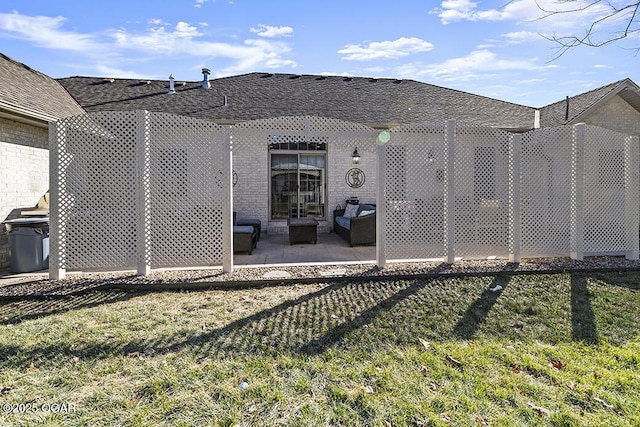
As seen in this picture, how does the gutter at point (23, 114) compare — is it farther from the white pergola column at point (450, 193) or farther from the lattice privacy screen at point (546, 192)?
the lattice privacy screen at point (546, 192)

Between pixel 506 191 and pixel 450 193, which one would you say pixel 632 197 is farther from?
pixel 450 193

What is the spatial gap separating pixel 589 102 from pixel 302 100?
9438 millimetres

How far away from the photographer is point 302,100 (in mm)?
11492

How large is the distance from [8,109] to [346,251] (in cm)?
682

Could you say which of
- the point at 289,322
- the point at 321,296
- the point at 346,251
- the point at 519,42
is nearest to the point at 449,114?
the point at 519,42

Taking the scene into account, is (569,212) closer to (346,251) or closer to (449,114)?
(346,251)

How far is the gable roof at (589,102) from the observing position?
1081cm

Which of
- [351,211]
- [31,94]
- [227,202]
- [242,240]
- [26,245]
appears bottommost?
[242,240]

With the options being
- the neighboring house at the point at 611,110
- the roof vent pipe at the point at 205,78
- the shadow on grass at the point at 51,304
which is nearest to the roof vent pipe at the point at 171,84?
the roof vent pipe at the point at 205,78

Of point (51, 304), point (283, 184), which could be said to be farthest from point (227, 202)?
point (283, 184)

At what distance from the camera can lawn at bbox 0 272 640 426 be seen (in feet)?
7.94

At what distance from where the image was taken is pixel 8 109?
19.0 ft

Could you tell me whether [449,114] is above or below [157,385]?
above

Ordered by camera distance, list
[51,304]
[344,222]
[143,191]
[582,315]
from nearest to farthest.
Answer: [582,315] → [51,304] → [143,191] → [344,222]
